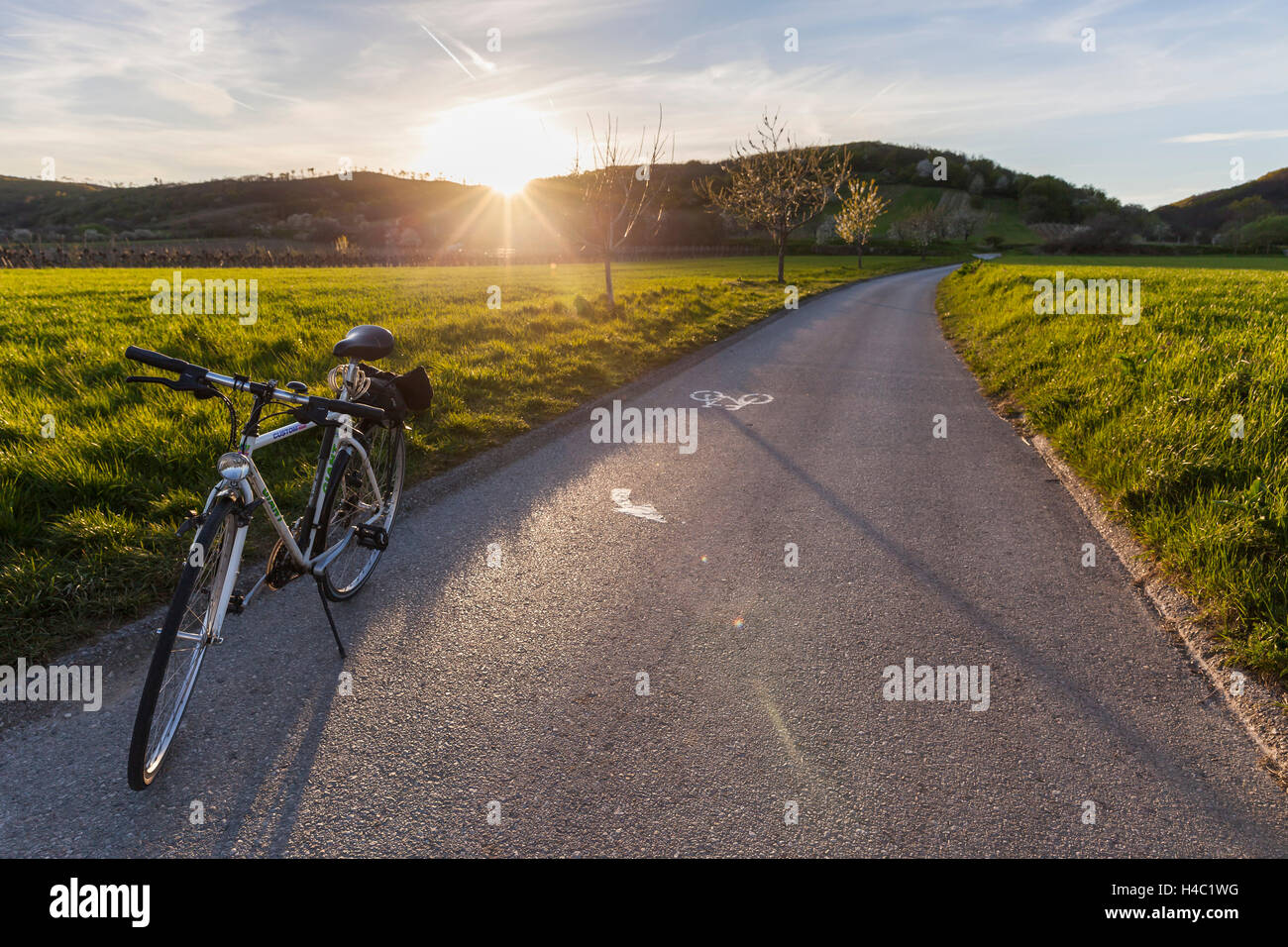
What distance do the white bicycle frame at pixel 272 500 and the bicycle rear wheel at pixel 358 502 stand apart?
0.05 meters

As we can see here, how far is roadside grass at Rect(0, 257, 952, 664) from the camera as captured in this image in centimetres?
434

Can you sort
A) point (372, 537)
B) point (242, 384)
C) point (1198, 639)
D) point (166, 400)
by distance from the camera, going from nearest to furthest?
point (242, 384) → point (1198, 639) → point (372, 537) → point (166, 400)

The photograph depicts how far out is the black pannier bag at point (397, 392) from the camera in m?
4.50

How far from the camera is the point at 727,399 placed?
1010cm

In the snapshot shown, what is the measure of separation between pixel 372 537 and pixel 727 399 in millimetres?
6789

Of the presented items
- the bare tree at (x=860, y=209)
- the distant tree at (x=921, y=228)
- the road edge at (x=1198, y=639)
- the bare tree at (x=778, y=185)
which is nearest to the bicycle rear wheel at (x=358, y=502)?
the road edge at (x=1198, y=639)

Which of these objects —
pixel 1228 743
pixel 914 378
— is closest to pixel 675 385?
pixel 914 378

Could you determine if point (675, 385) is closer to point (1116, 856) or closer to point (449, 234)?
point (1116, 856)

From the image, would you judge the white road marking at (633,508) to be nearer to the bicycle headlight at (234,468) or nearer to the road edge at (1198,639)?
the bicycle headlight at (234,468)

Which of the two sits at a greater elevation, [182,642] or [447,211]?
[447,211]

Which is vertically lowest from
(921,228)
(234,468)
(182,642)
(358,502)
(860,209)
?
(182,642)

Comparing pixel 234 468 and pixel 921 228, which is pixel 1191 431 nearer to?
pixel 234 468

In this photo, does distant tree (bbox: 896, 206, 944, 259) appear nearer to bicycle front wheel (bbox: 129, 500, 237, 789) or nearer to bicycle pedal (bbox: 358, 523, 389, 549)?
bicycle pedal (bbox: 358, 523, 389, 549)

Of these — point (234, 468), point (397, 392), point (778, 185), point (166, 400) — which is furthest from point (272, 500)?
point (778, 185)
